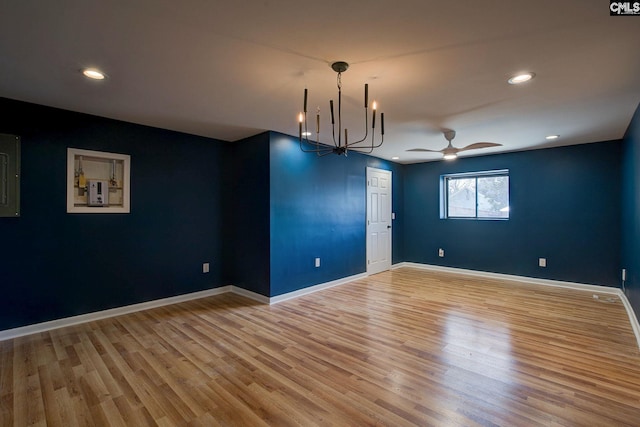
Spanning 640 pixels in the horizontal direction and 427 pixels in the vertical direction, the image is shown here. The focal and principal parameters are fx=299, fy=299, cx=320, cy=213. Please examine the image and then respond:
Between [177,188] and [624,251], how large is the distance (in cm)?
627

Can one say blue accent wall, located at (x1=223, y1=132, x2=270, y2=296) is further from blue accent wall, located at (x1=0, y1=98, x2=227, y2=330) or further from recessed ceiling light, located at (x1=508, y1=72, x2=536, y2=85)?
recessed ceiling light, located at (x1=508, y1=72, x2=536, y2=85)

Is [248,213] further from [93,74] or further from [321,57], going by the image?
[321,57]

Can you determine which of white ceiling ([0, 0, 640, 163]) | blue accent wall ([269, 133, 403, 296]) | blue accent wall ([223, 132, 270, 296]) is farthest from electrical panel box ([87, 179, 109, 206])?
blue accent wall ([269, 133, 403, 296])

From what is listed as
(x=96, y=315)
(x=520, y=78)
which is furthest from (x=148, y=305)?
(x=520, y=78)

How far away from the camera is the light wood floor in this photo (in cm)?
189

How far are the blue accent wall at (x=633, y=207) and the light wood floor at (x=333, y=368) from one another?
0.42m

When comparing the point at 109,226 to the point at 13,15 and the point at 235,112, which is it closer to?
the point at 235,112

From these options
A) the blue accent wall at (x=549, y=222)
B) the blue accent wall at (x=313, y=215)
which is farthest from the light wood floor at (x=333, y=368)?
the blue accent wall at (x=549, y=222)

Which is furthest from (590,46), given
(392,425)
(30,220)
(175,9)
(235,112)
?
(30,220)

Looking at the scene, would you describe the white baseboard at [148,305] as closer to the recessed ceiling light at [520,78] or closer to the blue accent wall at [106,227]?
the blue accent wall at [106,227]

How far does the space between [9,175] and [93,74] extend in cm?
157

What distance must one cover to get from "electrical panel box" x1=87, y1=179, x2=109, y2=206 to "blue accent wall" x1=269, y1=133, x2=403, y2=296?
1970 millimetres

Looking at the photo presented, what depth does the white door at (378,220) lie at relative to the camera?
585 centimetres

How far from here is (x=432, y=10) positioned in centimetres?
164
